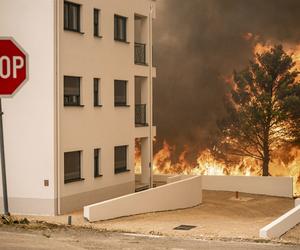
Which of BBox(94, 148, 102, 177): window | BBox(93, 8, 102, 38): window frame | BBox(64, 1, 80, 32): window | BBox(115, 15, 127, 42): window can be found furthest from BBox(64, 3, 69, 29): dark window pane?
BBox(94, 148, 102, 177): window

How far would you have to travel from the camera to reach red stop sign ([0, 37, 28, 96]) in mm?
17578

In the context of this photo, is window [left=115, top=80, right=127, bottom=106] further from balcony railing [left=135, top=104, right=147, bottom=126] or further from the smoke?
the smoke

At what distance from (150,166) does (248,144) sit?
65.4ft

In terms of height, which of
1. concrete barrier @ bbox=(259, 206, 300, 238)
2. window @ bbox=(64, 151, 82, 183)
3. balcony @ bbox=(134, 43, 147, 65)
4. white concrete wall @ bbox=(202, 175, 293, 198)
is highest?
balcony @ bbox=(134, 43, 147, 65)

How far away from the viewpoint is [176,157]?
59.3m

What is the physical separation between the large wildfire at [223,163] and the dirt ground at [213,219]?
1545 cm

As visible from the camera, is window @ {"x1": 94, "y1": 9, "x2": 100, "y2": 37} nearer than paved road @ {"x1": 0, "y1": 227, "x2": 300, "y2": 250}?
No

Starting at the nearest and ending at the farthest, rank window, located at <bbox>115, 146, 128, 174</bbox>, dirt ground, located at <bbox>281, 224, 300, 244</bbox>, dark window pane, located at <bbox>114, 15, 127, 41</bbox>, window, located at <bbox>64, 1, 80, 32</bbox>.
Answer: dirt ground, located at <bbox>281, 224, 300, 244</bbox>, window, located at <bbox>64, 1, 80, 32</bbox>, dark window pane, located at <bbox>114, 15, 127, 41</bbox>, window, located at <bbox>115, 146, 128, 174</bbox>

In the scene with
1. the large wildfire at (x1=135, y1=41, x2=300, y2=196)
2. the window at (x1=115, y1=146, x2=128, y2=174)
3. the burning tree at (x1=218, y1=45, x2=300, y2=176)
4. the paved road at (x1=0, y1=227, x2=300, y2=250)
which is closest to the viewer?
the paved road at (x1=0, y1=227, x2=300, y2=250)

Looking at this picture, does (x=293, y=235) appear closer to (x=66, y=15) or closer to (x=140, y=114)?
(x=66, y=15)

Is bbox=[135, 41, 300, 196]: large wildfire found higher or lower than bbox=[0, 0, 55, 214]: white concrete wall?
lower

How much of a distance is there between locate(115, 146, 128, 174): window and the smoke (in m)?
25.8

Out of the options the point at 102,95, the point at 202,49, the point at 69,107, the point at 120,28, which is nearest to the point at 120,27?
the point at 120,28

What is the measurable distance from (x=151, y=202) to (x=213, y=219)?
3228 mm
